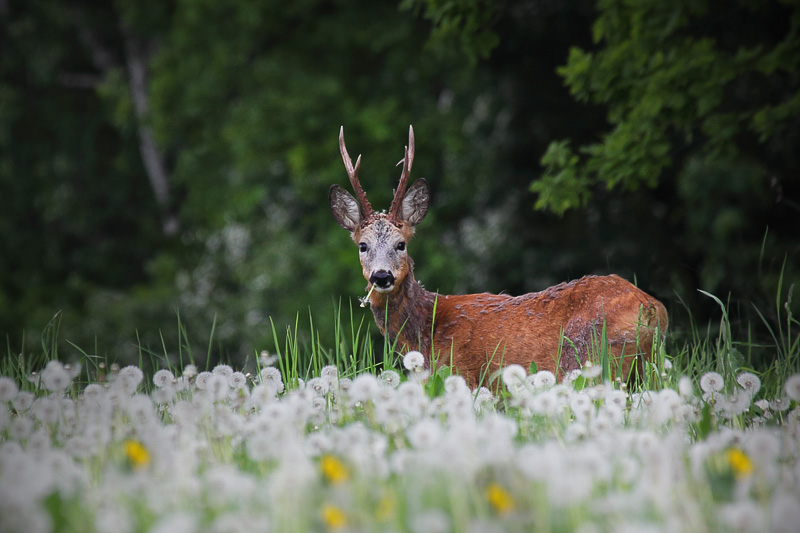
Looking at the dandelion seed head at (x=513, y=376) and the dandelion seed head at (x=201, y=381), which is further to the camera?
the dandelion seed head at (x=201, y=381)

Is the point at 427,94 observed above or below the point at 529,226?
above

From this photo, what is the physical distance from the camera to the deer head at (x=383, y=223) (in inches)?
195

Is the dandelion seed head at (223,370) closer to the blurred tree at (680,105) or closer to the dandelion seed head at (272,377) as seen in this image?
the dandelion seed head at (272,377)

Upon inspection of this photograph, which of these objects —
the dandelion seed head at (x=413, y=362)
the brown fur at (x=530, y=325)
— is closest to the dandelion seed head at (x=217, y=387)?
the dandelion seed head at (x=413, y=362)

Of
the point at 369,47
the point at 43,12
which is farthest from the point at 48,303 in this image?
the point at 369,47

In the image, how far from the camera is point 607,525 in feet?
7.96

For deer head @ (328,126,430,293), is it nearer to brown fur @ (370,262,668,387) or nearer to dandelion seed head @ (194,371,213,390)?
brown fur @ (370,262,668,387)

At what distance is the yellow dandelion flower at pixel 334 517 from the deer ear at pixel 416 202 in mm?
3068

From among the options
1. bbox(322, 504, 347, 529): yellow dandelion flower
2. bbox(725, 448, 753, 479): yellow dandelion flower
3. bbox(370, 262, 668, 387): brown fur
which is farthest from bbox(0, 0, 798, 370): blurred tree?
bbox(322, 504, 347, 529): yellow dandelion flower

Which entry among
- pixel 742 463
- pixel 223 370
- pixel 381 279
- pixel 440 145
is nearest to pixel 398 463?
pixel 742 463

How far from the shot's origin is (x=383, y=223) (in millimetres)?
5137

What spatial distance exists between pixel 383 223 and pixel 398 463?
2413mm

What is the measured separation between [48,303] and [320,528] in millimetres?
17733

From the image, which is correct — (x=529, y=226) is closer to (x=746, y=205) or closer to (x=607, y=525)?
(x=746, y=205)
